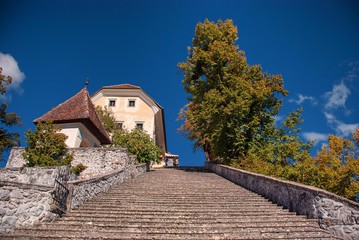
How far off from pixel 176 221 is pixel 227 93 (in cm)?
1433

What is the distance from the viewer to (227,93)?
18781mm

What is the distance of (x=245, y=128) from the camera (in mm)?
18828

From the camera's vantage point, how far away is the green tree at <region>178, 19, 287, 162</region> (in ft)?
61.0

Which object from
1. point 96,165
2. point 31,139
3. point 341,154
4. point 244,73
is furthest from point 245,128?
point 31,139

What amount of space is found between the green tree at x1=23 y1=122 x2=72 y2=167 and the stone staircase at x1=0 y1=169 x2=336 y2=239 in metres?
6.43

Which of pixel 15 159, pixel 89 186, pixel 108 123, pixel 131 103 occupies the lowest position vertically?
pixel 89 186

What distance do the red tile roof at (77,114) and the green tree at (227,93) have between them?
7716 millimetres

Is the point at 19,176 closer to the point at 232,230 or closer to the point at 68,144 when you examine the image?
the point at 68,144

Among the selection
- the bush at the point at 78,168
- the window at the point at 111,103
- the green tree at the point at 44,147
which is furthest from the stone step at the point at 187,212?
the window at the point at 111,103

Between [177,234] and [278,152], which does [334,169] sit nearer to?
[278,152]

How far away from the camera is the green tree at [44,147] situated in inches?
493

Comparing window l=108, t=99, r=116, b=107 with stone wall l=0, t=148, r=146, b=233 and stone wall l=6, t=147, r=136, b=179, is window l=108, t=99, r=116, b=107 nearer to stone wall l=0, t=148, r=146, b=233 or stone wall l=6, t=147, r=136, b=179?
stone wall l=6, t=147, r=136, b=179

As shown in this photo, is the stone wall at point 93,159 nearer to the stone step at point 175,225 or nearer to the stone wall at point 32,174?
the stone wall at point 32,174

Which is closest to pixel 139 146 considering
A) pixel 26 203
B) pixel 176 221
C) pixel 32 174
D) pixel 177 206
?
pixel 32 174
